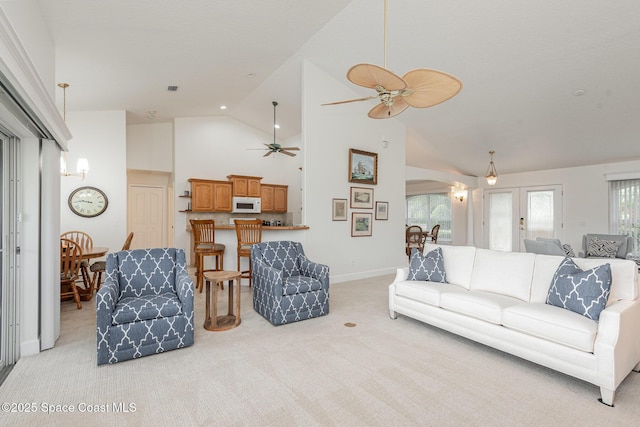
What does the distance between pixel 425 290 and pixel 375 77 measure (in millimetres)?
2252

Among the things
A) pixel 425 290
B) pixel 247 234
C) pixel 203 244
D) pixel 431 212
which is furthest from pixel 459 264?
pixel 431 212

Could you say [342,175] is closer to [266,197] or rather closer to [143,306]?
[266,197]

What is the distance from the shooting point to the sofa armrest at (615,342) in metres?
2.04

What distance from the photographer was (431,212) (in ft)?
35.5

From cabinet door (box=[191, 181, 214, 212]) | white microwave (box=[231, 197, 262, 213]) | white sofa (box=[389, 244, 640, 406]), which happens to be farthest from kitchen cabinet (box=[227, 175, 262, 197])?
white sofa (box=[389, 244, 640, 406])

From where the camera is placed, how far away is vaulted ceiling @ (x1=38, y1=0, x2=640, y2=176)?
3.33 metres

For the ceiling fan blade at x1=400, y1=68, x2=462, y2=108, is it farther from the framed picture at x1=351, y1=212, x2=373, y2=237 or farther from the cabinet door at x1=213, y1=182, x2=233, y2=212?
the cabinet door at x1=213, y1=182, x2=233, y2=212

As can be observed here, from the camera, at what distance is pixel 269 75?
5766mm

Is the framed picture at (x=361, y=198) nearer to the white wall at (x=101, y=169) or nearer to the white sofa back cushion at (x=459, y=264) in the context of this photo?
the white sofa back cushion at (x=459, y=264)

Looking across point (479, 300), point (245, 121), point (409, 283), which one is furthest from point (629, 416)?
point (245, 121)

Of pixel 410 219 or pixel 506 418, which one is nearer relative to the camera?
pixel 506 418

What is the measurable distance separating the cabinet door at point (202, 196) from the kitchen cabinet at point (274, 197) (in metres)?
1.41

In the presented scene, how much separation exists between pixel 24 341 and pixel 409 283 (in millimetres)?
3732

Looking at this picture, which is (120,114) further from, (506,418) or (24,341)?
(506,418)
